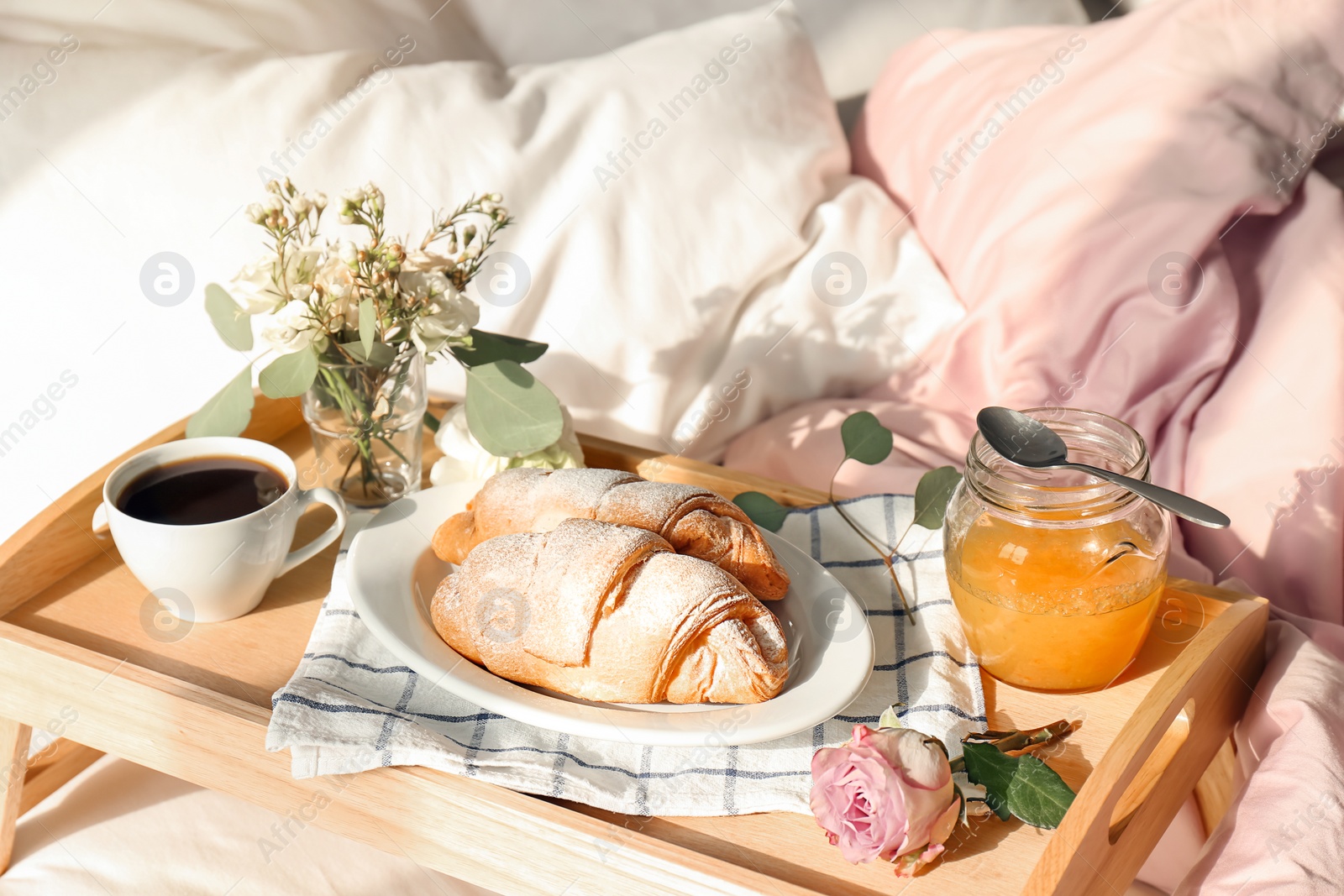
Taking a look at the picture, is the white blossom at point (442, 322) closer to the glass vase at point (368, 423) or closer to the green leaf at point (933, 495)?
the glass vase at point (368, 423)

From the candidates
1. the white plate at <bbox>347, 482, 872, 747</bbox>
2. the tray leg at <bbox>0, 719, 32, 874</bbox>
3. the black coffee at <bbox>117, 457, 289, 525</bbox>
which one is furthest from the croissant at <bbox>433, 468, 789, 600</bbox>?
the tray leg at <bbox>0, 719, 32, 874</bbox>

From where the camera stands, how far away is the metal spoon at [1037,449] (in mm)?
629

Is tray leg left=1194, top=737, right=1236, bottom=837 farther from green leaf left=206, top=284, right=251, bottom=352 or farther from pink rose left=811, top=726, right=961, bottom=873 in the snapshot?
green leaf left=206, top=284, right=251, bottom=352

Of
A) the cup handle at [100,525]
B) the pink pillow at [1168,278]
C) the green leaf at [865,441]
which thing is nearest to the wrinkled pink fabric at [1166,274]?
the pink pillow at [1168,278]

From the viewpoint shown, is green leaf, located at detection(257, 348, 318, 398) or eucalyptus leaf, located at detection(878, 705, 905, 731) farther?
green leaf, located at detection(257, 348, 318, 398)

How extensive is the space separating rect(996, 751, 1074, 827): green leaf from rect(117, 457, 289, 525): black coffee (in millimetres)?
541

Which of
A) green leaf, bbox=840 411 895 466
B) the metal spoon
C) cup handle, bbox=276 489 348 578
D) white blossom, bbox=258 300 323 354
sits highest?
white blossom, bbox=258 300 323 354

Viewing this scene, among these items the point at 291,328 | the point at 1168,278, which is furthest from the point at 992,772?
the point at 1168,278

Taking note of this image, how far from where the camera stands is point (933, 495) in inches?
32.6

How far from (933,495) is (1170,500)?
0.73 feet

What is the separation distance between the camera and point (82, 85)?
1.09m

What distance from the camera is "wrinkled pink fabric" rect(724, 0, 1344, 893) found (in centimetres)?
102

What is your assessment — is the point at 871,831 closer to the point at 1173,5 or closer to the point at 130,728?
the point at 130,728

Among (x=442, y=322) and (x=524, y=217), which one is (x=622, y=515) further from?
(x=524, y=217)
